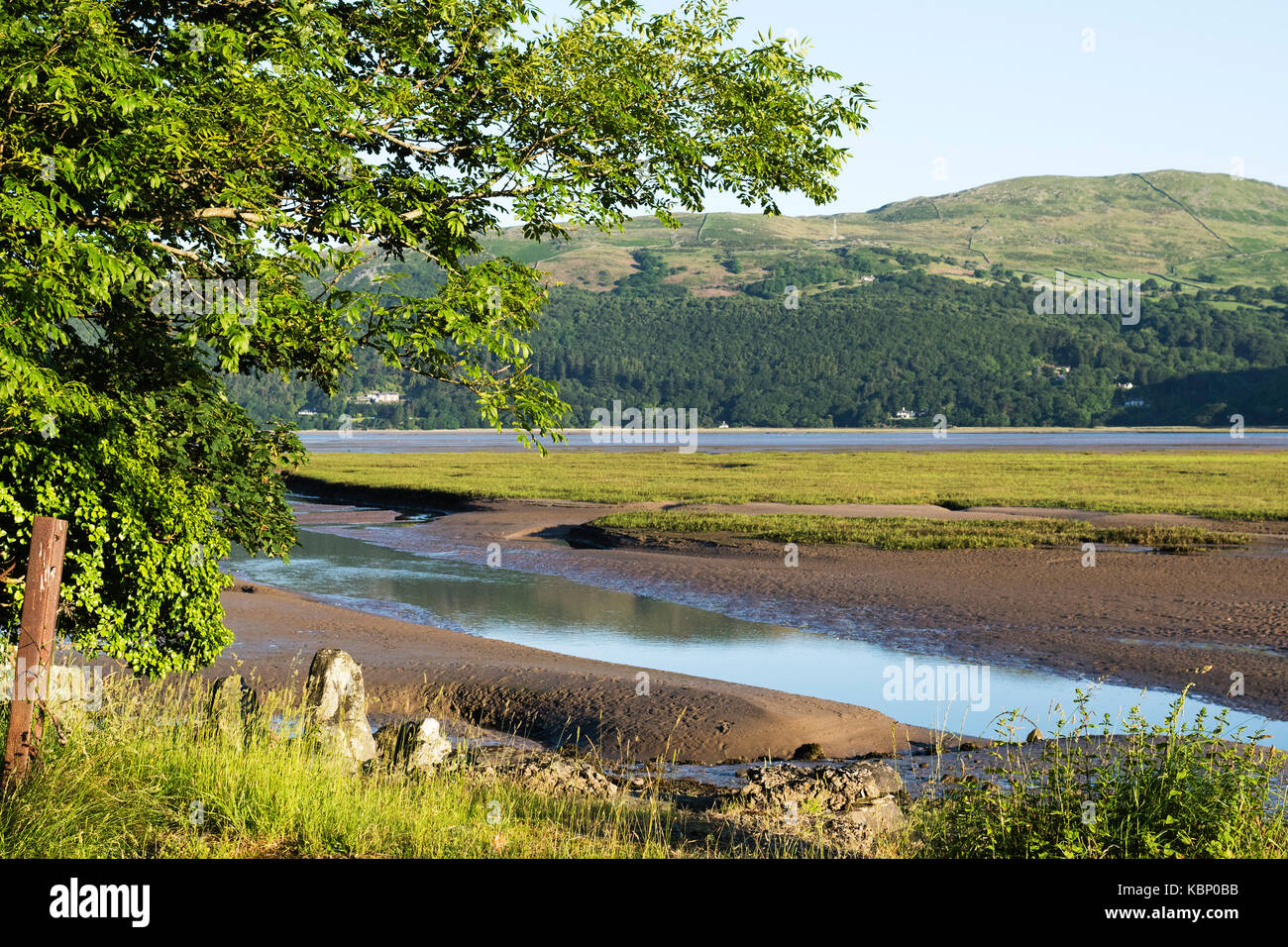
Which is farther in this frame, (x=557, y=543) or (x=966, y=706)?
(x=557, y=543)

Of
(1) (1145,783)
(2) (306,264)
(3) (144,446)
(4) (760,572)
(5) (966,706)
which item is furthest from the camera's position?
(4) (760,572)

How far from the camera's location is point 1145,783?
A: 7.66 m

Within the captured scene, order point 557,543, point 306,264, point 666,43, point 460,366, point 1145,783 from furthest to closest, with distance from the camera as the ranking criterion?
point 557,543, point 666,43, point 460,366, point 306,264, point 1145,783

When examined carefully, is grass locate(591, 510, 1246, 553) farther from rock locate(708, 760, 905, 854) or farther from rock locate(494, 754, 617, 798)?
rock locate(494, 754, 617, 798)

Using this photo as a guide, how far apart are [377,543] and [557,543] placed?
659cm

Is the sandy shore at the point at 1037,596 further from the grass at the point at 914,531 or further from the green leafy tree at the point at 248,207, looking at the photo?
the green leafy tree at the point at 248,207

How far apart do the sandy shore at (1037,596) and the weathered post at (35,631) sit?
1486 centimetres

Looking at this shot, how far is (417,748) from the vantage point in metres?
11.3

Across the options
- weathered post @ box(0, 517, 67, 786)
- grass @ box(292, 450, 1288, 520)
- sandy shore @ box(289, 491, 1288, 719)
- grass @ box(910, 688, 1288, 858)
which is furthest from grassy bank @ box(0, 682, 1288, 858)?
grass @ box(292, 450, 1288, 520)

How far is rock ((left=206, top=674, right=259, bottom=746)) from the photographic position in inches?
412

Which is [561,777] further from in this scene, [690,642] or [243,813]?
[690,642]

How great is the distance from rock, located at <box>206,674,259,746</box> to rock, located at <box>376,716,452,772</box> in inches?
58.0
